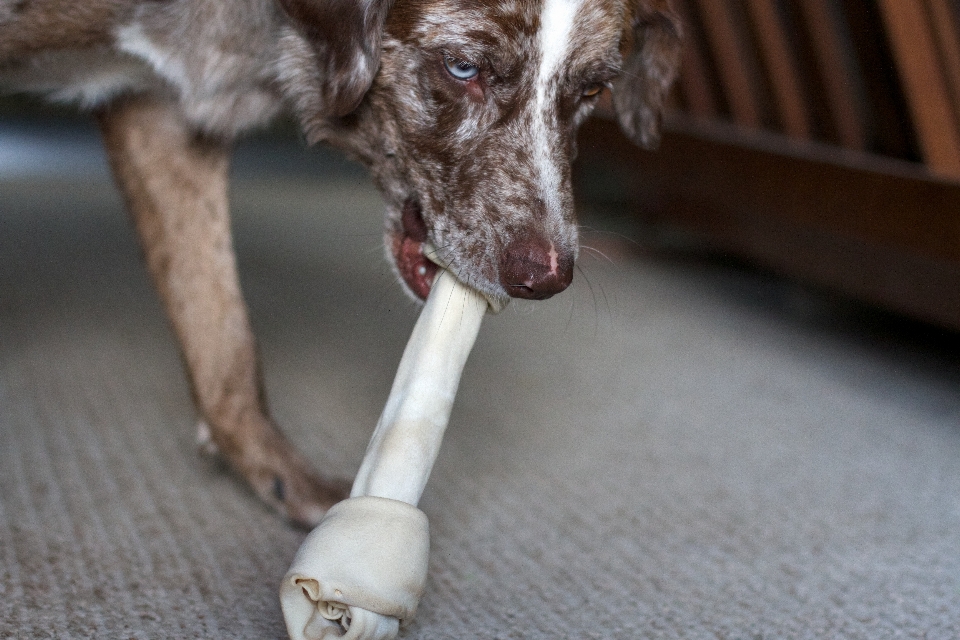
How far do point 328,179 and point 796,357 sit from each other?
3109 mm

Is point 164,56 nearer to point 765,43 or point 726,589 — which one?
point 726,589

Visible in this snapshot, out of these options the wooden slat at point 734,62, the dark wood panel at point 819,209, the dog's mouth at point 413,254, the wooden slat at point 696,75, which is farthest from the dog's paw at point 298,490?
the wooden slat at point 696,75

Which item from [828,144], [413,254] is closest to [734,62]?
[828,144]

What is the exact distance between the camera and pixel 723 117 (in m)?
2.61

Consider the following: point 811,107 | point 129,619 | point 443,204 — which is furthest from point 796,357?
point 129,619

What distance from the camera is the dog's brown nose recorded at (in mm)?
1097

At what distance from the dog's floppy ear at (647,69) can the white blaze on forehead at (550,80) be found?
22cm

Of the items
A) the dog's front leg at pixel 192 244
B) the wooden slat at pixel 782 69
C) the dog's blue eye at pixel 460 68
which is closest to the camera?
the dog's blue eye at pixel 460 68

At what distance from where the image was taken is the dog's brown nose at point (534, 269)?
3.60 ft

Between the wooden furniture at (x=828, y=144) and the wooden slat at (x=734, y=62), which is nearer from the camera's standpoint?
the wooden furniture at (x=828, y=144)

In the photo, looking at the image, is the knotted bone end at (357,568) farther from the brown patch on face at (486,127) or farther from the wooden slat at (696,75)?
the wooden slat at (696,75)

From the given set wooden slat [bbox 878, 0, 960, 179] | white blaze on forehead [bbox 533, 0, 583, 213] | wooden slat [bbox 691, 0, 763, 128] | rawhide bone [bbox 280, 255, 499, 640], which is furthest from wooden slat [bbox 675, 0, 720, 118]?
rawhide bone [bbox 280, 255, 499, 640]

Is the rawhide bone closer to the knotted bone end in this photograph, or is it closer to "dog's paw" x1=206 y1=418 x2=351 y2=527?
the knotted bone end

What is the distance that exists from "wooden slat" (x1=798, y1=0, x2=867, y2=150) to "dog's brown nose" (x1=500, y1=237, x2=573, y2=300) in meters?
1.07
